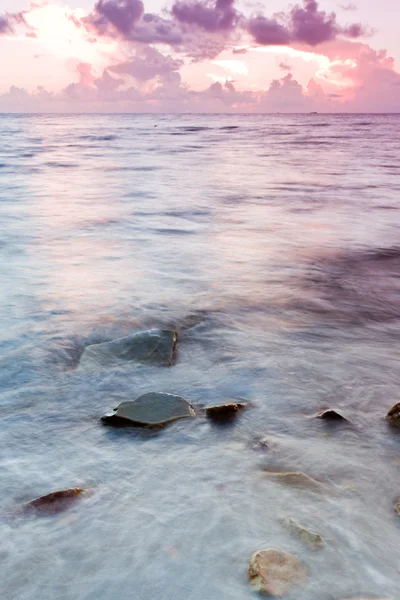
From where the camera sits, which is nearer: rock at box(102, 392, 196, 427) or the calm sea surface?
the calm sea surface

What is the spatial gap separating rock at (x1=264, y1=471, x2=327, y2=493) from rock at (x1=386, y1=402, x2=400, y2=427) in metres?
0.56

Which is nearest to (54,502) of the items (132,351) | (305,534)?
(305,534)

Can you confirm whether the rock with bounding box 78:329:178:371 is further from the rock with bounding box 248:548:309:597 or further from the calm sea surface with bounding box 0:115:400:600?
the rock with bounding box 248:548:309:597

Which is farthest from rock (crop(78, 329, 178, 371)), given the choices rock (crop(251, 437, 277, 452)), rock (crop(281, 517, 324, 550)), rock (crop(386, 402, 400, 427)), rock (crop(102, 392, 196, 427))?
rock (crop(281, 517, 324, 550))

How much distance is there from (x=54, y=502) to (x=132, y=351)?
1303 mm

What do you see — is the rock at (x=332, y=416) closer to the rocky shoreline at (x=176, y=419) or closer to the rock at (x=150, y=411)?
the rocky shoreline at (x=176, y=419)

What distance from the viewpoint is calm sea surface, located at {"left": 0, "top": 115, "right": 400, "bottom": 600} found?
1590 mm

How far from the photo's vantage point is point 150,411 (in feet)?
7.84

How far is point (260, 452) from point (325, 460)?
9.1 inches

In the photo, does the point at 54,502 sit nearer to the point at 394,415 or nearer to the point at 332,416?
the point at 332,416

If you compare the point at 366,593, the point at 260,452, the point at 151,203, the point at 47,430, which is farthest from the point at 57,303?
the point at 151,203

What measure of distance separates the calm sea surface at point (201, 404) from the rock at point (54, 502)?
4 cm

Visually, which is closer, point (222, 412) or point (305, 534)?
point (305, 534)

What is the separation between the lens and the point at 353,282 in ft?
16.0
